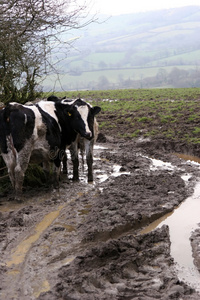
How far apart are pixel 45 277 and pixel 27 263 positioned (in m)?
0.60

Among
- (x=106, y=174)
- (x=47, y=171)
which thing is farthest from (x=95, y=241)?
(x=106, y=174)

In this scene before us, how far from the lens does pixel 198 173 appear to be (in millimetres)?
11781

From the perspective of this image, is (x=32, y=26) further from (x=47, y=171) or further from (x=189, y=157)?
(x=189, y=157)

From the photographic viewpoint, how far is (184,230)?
7.52 m

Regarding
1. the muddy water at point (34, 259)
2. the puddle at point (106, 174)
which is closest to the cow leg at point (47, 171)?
the muddy water at point (34, 259)

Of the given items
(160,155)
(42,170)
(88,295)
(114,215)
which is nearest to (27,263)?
(88,295)

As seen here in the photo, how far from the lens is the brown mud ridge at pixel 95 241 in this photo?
16.8 feet

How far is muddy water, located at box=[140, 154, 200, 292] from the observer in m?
5.68

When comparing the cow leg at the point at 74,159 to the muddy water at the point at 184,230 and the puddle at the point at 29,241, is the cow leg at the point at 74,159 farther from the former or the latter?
the muddy water at the point at 184,230

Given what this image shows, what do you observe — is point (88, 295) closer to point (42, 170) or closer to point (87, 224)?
point (87, 224)

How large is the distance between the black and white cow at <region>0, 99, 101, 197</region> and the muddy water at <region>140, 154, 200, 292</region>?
118 inches

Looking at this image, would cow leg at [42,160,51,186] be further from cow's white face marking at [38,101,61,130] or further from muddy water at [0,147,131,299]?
muddy water at [0,147,131,299]

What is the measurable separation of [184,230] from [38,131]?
3.80m

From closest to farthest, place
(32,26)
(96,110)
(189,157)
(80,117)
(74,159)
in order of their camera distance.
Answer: (32,26)
(80,117)
(96,110)
(74,159)
(189,157)
